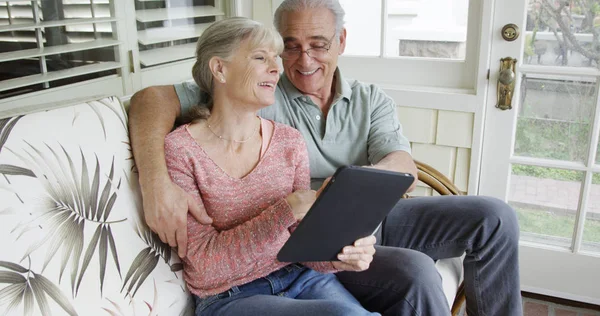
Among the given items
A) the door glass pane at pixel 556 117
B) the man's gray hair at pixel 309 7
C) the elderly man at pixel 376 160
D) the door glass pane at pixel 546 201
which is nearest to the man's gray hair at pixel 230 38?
the elderly man at pixel 376 160

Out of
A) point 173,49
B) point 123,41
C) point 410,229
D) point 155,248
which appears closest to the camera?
point 155,248

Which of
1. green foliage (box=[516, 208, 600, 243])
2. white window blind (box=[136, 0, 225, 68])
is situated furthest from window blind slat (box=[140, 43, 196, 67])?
green foliage (box=[516, 208, 600, 243])

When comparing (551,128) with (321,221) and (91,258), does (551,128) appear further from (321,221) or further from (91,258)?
(91,258)

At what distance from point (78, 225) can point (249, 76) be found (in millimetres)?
537

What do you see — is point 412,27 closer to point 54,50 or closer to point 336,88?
point 336,88

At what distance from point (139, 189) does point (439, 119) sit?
4.61 ft

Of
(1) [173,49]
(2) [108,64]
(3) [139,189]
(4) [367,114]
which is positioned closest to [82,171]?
(3) [139,189]

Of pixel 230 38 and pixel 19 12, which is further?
pixel 19 12

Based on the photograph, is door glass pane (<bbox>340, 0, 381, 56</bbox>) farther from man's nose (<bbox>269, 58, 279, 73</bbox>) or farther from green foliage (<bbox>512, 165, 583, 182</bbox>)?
man's nose (<bbox>269, 58, 279, 73</bbox>)

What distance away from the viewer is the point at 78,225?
1202mm

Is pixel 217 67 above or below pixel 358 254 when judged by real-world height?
above

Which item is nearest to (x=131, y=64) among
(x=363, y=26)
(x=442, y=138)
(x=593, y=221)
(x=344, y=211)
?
(x=363, y=26)

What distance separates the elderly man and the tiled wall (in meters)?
0.58

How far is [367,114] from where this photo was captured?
180 cm
